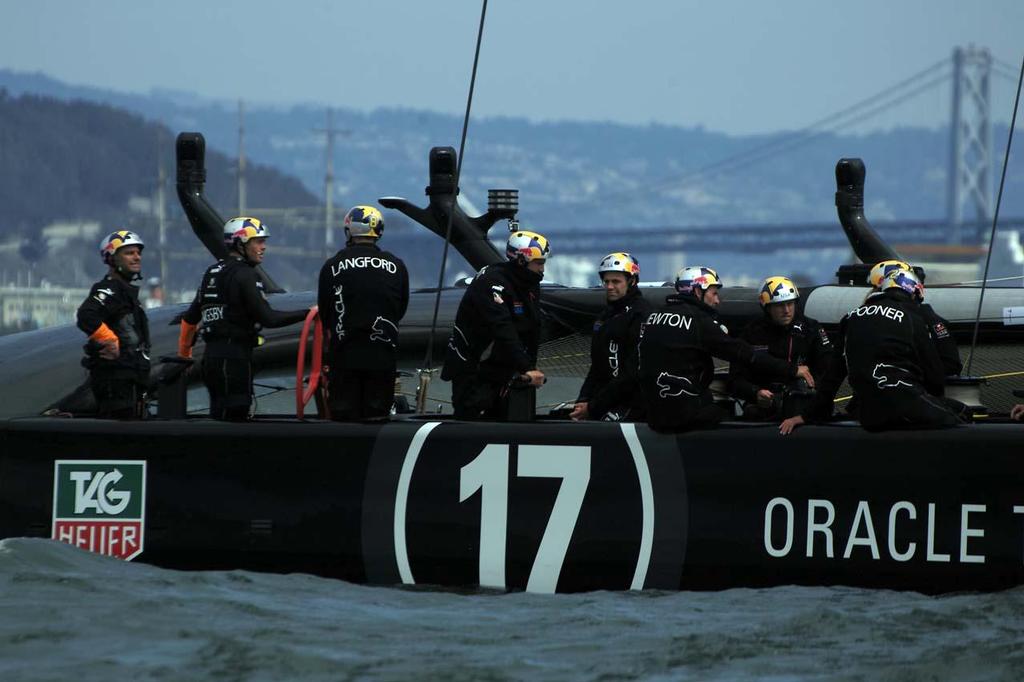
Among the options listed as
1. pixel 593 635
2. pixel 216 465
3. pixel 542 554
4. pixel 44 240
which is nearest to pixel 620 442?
pixel 542 554

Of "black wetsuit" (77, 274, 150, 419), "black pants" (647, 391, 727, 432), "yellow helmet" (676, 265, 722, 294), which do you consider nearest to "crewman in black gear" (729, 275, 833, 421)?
"yellow helmet" (676, 265, 722, 294)

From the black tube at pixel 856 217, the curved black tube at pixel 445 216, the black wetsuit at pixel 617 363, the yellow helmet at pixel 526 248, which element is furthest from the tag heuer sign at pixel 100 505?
the black tube at pixel 856 217

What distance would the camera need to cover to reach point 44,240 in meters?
118

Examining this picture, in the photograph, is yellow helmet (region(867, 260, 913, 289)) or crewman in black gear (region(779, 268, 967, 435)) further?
yellow helmet (region(867, 260, 913, 289))

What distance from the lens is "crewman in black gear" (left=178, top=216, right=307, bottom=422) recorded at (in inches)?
304

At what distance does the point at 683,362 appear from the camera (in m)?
7.18

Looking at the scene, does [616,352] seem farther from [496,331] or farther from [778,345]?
[778,345]

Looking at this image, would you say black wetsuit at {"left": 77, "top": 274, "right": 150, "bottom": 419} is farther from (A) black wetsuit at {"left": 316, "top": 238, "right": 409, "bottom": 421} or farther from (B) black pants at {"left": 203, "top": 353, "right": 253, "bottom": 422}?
(A) black wetsuit at {"left": 316, "top": 238, "right": 409, "bottom": 421}

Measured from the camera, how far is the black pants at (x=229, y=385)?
304 inches

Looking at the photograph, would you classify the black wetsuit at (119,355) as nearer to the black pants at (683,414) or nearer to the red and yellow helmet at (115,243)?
the red and yellow helmet at (115,243)

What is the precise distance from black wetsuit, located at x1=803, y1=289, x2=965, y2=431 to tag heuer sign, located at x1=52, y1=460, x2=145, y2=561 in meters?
2.97

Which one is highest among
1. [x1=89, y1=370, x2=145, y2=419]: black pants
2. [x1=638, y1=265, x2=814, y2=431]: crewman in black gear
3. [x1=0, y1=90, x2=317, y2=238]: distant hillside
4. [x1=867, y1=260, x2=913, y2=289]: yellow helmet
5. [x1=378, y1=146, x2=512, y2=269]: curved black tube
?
[x1=0, y1=90, x2=317, y2=238]: distant hillside

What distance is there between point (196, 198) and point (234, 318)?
94.0 inches

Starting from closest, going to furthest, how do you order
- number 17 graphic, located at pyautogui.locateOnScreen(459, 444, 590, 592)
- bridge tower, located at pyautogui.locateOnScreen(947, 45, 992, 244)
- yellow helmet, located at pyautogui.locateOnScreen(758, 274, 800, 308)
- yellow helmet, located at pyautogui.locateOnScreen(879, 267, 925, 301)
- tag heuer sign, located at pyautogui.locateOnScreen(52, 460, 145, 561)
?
1. yellow helmet, located at pyautogui.locateOnScreen(879, 267, 925, 301)
2. number 17 graphic, located at pyautogui.locateOnScreen(459, 444, 590, 592)
3. tag heuer sign, located at pyautogui.locateOnScreen(52, 460, 145, 561)
4. yellow helmet, located at pyautogui.locateOnScreen(758, 274, 800, 308)
5. bridge tower, located at pyautogui.locateOnScreen(947, 45, 992, 244)
